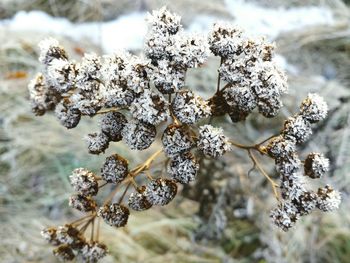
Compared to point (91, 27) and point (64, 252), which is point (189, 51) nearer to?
point (64, 252)

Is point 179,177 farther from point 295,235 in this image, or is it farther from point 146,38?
point 295,235

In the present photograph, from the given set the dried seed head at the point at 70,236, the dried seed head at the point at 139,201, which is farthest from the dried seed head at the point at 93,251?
the dried seed head at the point at 139,201

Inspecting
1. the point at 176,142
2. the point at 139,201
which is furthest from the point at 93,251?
the point at 176,142

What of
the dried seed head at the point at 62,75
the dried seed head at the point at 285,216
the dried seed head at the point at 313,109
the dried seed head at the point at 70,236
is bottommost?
the dried seed head at the point at 70,236

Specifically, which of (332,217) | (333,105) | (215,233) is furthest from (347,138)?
(215,233)

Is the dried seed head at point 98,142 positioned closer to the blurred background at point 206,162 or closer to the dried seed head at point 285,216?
the dried seed head at point 285,216

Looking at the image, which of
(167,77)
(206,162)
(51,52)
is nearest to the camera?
(167,77)
